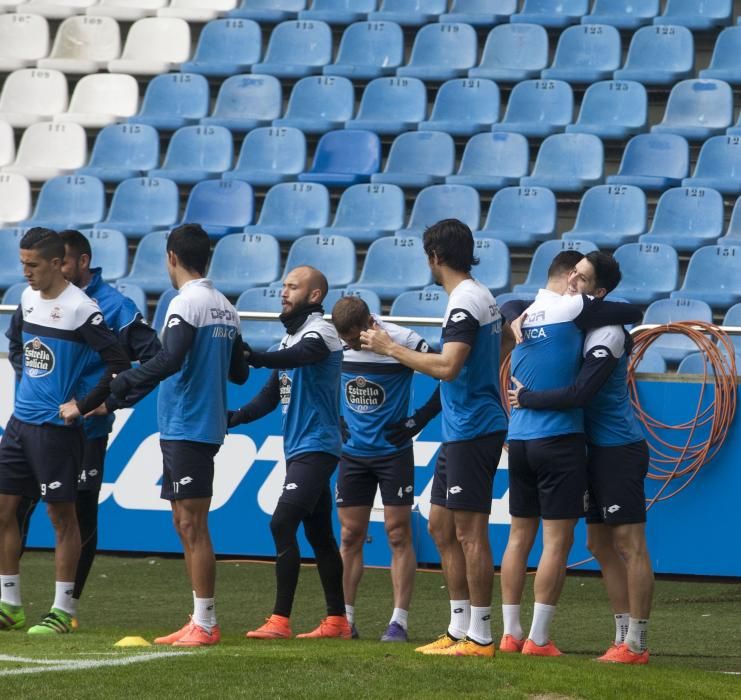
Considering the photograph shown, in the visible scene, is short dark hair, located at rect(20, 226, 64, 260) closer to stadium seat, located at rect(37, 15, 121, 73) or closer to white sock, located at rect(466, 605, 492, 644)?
white sock, located at rect(466, 605, 492, 644)

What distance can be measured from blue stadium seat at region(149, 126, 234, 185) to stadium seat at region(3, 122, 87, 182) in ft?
3.23

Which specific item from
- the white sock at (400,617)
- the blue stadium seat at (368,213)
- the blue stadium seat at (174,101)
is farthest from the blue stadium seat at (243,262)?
the white sock at (400,617)

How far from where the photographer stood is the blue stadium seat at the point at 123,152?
13.5m

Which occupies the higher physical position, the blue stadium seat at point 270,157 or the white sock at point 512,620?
the blue stadium seat at point 270,157

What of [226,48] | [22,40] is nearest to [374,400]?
[226,48]

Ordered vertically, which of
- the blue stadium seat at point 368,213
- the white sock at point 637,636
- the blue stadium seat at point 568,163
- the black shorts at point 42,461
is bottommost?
the white sock at point 637,636

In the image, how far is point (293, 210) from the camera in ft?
41.4

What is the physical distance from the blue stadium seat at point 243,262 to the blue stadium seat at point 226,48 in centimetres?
283

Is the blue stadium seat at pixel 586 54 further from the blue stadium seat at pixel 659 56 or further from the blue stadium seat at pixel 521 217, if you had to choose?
the blue stadium seat at pixel 521 217

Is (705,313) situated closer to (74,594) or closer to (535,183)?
(535,183)

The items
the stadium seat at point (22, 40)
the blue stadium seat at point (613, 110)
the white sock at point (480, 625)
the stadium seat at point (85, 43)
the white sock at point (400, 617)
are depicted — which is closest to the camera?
the white sock at point (480, 625)

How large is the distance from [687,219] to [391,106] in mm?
3236

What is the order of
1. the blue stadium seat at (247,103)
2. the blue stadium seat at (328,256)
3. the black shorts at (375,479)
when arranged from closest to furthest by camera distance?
1. the black shorts at (375,479)
2. the blue stadium seat at (328,256)
3. the blue stadium seat at (247,103)

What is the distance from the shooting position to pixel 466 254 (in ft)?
19.8
